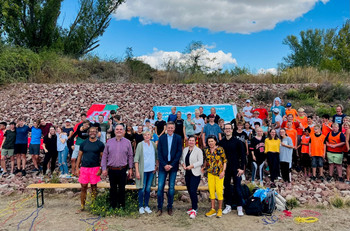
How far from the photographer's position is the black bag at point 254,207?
5469 millimetres

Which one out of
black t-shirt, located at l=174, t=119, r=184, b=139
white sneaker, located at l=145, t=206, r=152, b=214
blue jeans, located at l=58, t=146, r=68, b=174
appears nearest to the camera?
white sneaker, located at l=145, t=206, r=152, b=214

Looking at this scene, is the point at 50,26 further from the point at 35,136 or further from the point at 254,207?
the point at 254,207

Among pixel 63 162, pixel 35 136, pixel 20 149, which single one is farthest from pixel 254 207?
pixel 20 149

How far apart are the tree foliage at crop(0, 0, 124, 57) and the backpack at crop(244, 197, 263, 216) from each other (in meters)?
18.3

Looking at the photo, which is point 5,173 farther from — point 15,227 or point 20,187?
point 15,227

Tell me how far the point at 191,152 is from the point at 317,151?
13.9 feet

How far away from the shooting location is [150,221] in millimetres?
5215

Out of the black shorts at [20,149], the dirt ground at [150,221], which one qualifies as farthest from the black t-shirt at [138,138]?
the black shorts at [20,149]

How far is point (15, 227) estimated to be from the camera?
16.5ft

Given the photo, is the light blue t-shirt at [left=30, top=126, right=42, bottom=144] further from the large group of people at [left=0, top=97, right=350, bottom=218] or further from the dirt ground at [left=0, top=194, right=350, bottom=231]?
the dirt ground at [left=0, top=194, right=350, bottom=231]

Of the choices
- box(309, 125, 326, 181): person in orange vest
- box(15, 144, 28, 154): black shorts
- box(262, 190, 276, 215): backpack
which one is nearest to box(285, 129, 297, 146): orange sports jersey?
box(309, 125, 326, 181): person in orange vest

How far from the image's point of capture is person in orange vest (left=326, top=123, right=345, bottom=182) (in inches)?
287

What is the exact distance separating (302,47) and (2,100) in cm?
3250

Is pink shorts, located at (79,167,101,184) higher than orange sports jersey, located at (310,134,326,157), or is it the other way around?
orange sports jersey, located at (310,134,326,157)
